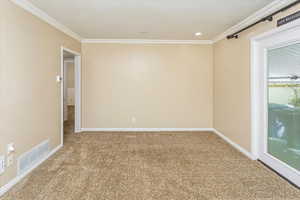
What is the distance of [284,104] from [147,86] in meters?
3.14

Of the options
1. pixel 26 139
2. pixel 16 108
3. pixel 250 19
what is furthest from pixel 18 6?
pixel 250 19

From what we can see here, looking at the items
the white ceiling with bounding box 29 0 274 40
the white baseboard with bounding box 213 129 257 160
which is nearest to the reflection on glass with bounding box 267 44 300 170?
the white baseboard with bounding box 213 129 257 160

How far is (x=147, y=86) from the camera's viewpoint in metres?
5.11

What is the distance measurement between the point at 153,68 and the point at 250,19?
2.52 metres

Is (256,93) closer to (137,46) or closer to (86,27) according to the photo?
(137,46)

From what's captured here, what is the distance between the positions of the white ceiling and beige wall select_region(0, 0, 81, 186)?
1.31 ft

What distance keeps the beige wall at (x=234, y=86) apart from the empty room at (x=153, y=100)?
0.03 m

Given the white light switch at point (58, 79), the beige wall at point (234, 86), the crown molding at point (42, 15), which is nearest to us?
the crown molding at point (42, 15)

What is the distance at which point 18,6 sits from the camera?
2.49 m

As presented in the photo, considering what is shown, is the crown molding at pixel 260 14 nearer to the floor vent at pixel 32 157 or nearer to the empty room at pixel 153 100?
the empty room at pixel 153 100

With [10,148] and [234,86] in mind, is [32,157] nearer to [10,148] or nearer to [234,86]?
[10,148]

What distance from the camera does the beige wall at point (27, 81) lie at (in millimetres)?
2273

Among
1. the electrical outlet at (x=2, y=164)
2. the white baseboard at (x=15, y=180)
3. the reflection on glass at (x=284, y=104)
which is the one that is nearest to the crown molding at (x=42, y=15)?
the electrical outlet at (x=2, y=164)

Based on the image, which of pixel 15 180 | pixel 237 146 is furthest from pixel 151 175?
pixel 237 146
